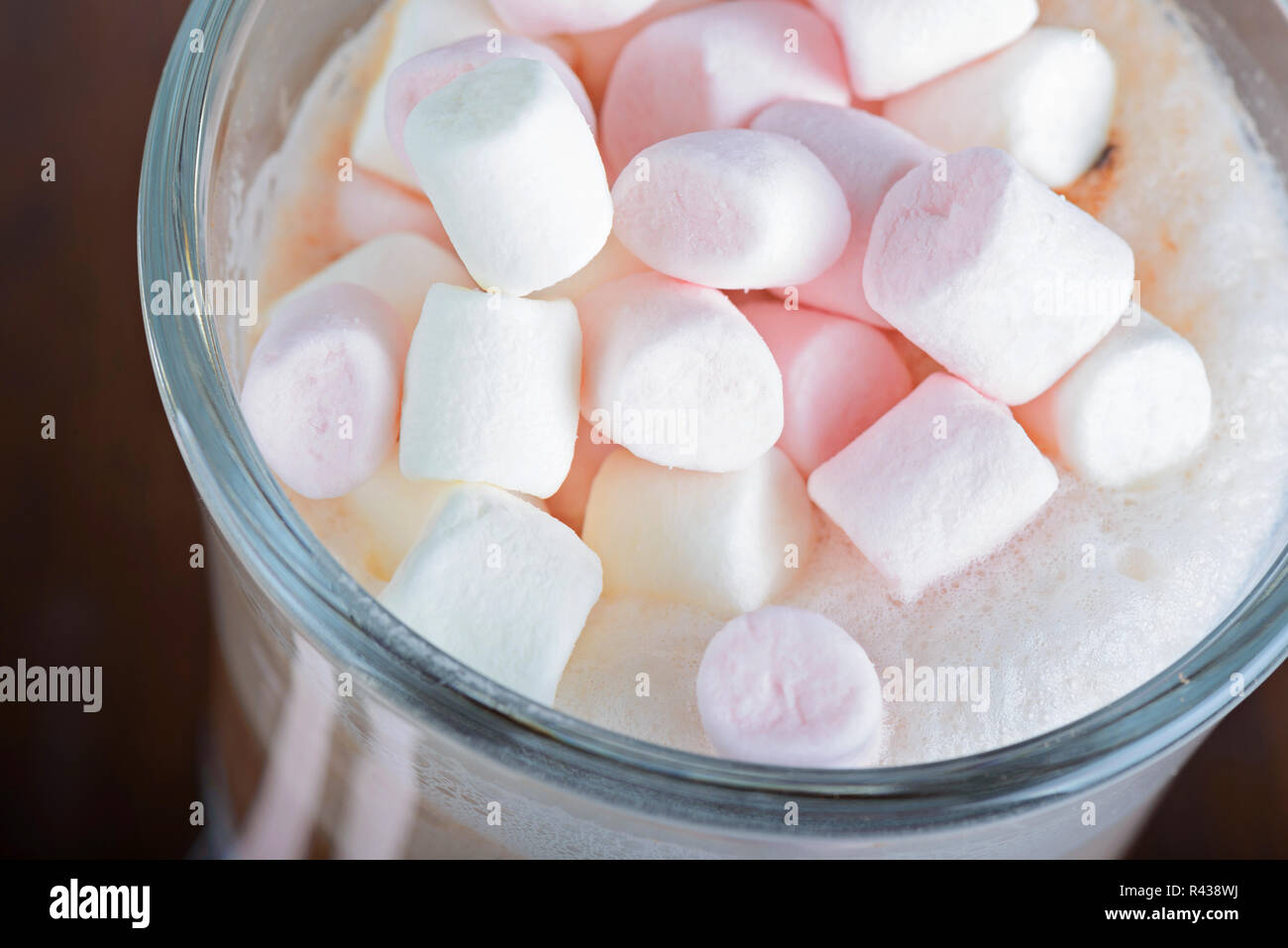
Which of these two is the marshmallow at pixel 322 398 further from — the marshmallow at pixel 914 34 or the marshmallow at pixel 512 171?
the marshmallow at pixel 914 34

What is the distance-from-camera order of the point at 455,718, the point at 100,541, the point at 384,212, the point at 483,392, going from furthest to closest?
the point at 100,541, the point at 384,212, the point at 483,392, the point at 455,718

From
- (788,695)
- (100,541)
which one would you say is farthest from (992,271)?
(100,541)

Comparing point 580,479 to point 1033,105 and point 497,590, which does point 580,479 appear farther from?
point 1033,105

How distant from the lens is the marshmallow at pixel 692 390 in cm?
56

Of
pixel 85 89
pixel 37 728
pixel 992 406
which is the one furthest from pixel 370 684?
pixel 85 89

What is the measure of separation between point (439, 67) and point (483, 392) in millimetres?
172

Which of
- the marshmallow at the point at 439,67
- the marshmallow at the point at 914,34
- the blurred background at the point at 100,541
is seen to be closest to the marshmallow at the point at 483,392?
the marshmallow at the point at 439,67

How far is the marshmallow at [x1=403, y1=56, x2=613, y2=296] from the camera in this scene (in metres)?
0.53

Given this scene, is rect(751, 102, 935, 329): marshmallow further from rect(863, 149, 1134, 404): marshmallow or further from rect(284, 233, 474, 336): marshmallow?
rect(284, 233, 474, 336): marshmallow

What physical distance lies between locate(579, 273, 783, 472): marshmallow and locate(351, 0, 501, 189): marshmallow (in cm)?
18

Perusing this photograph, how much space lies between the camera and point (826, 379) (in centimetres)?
62

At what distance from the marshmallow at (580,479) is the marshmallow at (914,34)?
245 mm

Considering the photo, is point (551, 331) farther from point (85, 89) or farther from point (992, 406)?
point (85, 89)

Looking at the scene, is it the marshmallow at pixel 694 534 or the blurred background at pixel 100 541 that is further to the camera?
the blurred background at pixel 100 541
